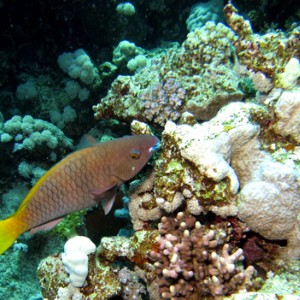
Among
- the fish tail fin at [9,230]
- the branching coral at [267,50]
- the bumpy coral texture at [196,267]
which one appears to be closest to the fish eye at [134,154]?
the bumpy coral texture at [196,267]

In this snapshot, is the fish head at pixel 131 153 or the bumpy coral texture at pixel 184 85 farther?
the bumpy coral texture at pixel 184 85

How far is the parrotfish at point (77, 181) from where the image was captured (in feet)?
9.21

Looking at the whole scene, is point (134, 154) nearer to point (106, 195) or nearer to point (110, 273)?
point (106, 195)

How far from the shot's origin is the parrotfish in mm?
2809

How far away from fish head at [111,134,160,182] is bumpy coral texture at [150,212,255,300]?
821mm

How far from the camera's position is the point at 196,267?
2867 millimetres

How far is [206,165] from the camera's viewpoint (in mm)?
2934

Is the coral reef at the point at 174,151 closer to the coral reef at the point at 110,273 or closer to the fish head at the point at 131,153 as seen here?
the coral reef at the point at 110,273

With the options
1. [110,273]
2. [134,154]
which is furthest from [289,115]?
[110,273]

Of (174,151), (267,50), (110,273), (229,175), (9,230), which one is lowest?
(110,273)

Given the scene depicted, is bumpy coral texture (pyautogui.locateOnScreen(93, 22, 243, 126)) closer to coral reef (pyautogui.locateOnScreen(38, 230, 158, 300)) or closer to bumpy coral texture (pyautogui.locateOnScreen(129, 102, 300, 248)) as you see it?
bumpy coral texture (pyautogui.locateOnScreen(129, 102, 300, 248))

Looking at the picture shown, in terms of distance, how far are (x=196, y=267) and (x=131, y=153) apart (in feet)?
4.38

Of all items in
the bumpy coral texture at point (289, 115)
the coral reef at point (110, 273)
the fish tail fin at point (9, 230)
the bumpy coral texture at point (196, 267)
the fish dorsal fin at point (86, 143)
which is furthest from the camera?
the bumpy coral texture at point (289, 115)

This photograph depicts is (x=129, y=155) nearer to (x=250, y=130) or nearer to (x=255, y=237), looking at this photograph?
(x=250, y=130)
